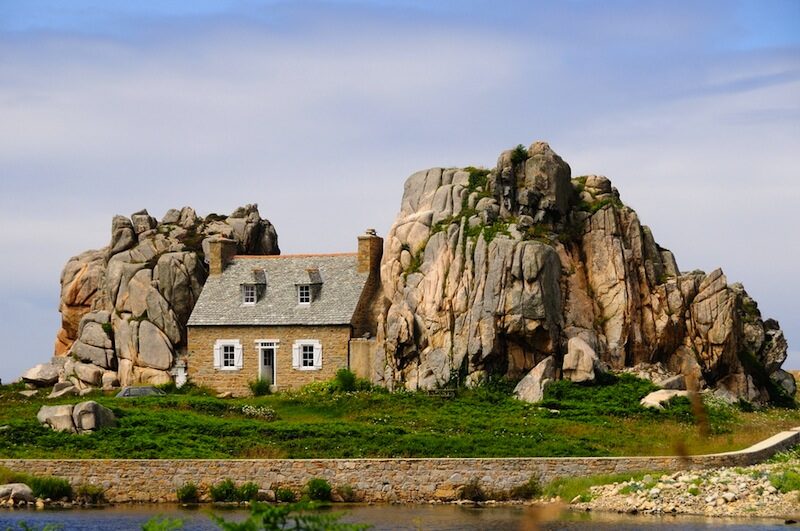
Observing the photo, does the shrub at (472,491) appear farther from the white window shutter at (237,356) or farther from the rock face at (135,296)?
the rock face at (135,296)

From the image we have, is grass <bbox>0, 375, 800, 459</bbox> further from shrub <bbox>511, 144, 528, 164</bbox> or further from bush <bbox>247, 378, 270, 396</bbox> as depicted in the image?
shrub <bbox>511, 144, 528, 164</bbox>

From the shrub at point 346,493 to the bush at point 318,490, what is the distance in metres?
0.32

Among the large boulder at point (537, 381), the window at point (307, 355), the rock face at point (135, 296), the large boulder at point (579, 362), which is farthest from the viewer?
the rock face at point (135, 296)

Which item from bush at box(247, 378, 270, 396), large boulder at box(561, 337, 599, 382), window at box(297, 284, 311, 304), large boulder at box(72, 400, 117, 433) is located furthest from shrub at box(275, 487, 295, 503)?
window at box(297, 284, 311, 304)

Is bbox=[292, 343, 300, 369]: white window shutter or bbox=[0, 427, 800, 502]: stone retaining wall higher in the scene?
bbox=[292, 343, 300, 369]: white window shutter

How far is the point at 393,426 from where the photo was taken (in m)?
48.1

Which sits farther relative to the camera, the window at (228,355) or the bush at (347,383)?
the window at (228,355)

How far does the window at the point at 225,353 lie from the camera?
61.2m

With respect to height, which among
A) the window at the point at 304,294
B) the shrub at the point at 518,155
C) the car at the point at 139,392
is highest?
the shrub at the point at 518,155

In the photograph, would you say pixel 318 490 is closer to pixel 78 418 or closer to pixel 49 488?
pixel 49 488

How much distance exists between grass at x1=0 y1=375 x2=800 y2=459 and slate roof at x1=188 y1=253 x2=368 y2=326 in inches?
155

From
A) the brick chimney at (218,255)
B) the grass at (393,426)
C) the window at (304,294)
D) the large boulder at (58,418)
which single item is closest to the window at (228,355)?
the grass at (393,426)

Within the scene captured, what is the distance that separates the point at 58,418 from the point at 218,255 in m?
19.0

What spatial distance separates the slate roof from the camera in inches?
2404
